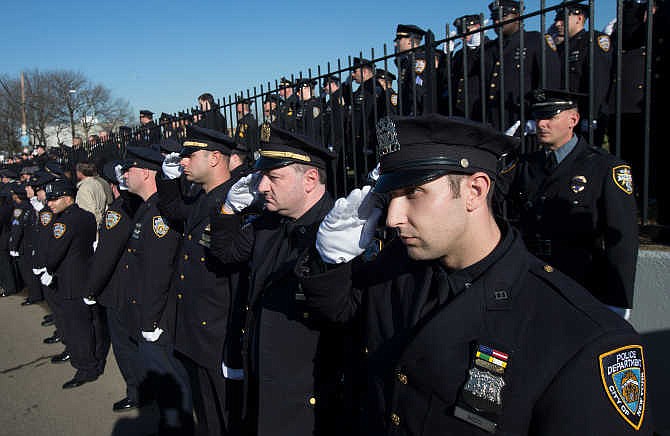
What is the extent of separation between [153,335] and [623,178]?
3.37 meters

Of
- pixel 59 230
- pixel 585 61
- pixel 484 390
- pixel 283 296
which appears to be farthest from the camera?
pixel 59 230

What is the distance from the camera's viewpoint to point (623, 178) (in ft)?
9.55

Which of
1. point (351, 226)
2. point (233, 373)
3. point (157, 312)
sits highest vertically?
point (351, 226)

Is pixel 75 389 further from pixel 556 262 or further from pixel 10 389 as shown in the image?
pixel 556 262

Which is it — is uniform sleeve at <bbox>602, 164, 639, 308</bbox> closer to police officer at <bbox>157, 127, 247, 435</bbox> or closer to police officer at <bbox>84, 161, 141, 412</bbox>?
police officer at <bbox>157, 127, 247, 435</bbox>

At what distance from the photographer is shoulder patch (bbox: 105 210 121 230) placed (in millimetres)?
4805

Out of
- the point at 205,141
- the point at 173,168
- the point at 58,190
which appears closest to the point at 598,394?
the point at 205,141

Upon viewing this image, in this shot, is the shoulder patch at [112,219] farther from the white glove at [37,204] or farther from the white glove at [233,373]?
the white glove at [37,204]

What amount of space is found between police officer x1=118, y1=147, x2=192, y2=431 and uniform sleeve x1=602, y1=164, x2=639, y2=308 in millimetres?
2999

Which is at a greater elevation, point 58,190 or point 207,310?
point 58,190

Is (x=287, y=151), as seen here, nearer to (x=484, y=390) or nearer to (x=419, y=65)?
(x=484, y=390)

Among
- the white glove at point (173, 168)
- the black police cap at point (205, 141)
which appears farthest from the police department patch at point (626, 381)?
the white glove at point (173, 168)

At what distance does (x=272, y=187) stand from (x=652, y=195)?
13.0 feet

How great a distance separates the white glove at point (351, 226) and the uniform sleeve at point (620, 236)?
174cm
